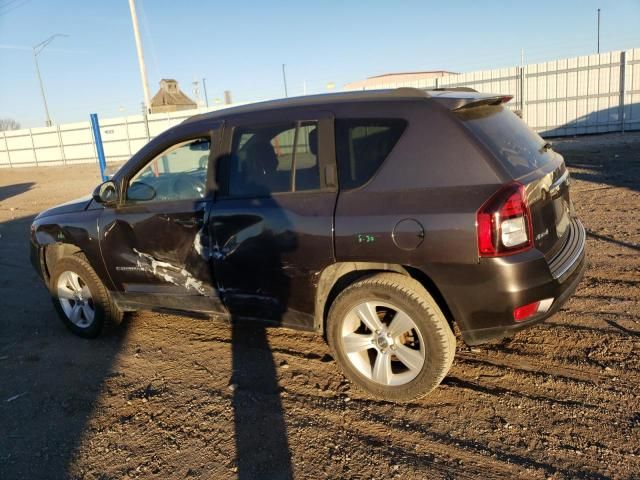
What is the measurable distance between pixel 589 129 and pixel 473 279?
18.5 m

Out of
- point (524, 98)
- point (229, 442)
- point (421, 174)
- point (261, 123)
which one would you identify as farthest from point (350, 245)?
point (524, 98)

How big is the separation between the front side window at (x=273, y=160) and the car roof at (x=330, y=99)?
165 millimetres

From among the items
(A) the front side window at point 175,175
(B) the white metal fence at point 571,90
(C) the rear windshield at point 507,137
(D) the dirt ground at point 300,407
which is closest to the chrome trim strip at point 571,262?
(C) the rear windshield at point 507,137

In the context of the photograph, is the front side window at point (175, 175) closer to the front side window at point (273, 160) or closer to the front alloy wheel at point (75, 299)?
the front side window at point (273, 160)

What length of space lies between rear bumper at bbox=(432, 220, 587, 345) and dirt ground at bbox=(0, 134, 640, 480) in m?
0.55

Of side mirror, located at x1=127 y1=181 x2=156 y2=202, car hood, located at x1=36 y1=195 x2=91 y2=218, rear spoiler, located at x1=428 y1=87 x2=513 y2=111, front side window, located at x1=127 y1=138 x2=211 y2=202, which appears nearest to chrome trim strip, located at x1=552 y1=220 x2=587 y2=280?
rear spoiler, located at x1=428 y1=87 x2=513 y2=111

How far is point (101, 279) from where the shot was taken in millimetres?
4309

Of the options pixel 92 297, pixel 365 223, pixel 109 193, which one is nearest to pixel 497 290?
pixel 365 223

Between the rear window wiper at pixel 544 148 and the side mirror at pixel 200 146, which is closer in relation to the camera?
the rear window wiper at pixel 544 148

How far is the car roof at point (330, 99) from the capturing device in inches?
123

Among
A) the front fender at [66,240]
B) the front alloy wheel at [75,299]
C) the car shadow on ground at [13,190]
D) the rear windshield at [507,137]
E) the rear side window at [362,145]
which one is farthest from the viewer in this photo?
the car shadow on ground at [13,190]

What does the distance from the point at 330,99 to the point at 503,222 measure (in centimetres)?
144

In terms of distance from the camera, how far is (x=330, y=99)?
3346mm

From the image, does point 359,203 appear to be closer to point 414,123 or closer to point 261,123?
point 414,123
